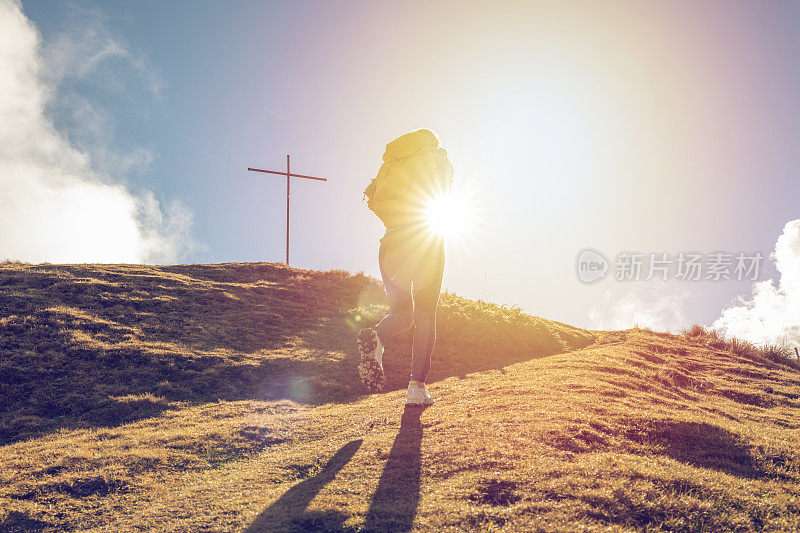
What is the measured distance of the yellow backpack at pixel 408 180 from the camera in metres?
4.68

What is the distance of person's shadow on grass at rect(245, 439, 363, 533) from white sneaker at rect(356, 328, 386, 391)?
1508 mm

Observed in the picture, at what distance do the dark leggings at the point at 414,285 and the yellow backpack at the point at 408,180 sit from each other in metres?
0.26

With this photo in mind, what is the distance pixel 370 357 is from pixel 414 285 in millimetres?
872

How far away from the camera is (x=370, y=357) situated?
469cm

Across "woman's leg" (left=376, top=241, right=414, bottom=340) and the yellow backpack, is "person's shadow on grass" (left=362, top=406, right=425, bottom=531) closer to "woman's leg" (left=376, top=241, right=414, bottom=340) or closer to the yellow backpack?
"woman's leg" (left=376, top=241, right=414, bottom=340)

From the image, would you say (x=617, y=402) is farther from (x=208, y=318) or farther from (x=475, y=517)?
(x=208, y=318)

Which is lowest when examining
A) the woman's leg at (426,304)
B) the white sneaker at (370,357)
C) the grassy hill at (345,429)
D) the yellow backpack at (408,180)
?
the grassy hill at (345,429)

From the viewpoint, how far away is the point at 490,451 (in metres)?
3.00

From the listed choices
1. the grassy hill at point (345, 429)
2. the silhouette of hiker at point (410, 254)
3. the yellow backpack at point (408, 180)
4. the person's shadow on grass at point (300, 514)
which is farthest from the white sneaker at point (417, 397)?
the yellow backpack at point (408, 180)

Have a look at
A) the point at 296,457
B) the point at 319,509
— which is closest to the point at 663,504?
the point at 319,509

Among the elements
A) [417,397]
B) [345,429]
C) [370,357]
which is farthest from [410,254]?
[345,429]

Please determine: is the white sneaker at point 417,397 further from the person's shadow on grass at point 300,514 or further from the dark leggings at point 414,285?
the person's shadow on grass at point 300,514

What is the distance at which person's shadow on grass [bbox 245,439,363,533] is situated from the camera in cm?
238

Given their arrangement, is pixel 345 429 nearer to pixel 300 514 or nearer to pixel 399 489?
pixel 399 489
